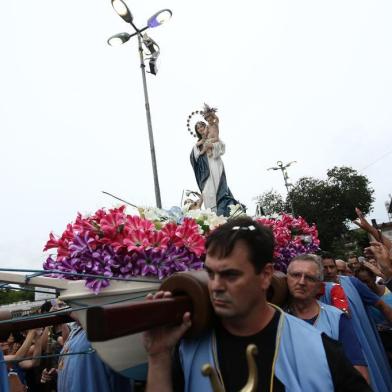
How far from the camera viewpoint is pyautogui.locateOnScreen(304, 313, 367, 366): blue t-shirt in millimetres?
2574

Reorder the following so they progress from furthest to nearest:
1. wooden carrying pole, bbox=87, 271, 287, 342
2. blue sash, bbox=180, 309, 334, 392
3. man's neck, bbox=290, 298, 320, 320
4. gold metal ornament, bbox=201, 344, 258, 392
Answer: man's neck, bbox=290, 298, 320, 320
blue sash, bbox=180, 309, 334, 392
wooden carrying pole, bbox=87, 271, 287, 342
gold metal ornament, bbox=201, 344, 258, 392

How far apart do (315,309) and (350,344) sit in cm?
35

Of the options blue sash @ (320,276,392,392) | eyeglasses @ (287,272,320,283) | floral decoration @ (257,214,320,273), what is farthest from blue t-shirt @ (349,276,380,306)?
eyeglasses @ (287,272,320,283)

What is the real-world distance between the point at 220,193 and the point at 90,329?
4.75 m

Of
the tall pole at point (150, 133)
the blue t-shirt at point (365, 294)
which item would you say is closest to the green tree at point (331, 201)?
the tall pole at point (150, 133)

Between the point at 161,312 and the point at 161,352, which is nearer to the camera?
the point at 161,312

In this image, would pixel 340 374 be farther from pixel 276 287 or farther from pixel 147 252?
pixel 147 252

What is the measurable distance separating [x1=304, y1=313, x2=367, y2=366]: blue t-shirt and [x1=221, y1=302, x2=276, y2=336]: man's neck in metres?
1.28

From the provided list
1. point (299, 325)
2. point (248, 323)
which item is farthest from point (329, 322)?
point (248, 323)

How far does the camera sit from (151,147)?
26.3 ft

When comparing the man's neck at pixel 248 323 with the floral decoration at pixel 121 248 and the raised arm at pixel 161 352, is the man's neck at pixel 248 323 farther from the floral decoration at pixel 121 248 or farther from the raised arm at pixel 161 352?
the floral decoration at pixel 121 248

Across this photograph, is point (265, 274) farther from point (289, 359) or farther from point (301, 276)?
point (301, 276)

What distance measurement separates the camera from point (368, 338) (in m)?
3.63

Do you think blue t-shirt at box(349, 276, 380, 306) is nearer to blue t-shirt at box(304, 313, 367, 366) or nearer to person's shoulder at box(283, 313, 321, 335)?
blue t-shirt at box(304, 313, 367, 366)
